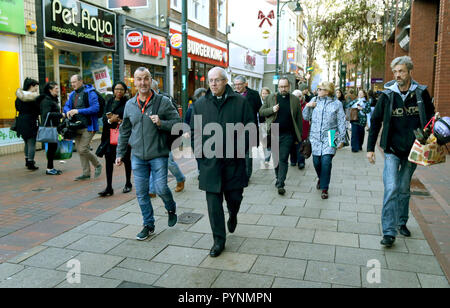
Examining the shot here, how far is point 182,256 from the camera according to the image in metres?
4.16

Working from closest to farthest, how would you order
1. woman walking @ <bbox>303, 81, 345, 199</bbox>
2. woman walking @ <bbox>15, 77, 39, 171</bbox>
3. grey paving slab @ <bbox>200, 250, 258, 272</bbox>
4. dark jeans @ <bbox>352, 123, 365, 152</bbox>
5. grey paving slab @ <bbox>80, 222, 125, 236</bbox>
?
grey paving slab @ <bbox>200, 250, 258, 272</bbox>, grey paving slab @ <bbox>80, 222, 125, 236</bbox>, woman walking @ <bbox>303, 81, 345, 199</bbox>, woman walking @ <bbox>15, 77, 39, 171</bbox>, dark jeans @ <bbox>352, 123, 365, 152</bbox>

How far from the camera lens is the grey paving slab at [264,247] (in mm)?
4258

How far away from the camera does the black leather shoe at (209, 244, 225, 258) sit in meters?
4.16

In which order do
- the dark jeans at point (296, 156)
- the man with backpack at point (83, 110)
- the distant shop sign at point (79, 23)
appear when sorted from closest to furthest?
the man with backpack at point (83, 110)
the dark jeans at point (296, 156)
the distant shop sign at point (79, 23)

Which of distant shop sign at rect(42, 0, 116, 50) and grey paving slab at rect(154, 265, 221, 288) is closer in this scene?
grey paving slab at rect(154, 265, 221, 288)

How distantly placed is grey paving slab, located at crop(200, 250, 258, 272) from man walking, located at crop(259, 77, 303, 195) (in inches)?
115

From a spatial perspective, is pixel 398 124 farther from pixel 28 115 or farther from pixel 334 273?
pixel 28 115

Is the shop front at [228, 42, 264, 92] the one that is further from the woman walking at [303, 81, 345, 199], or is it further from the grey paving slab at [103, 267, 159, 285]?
the grey paving slab at [103, 267, 159, 285]

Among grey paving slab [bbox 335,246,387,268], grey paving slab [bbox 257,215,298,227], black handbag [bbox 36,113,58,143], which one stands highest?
black handbag [bbox 36,113,58,143]

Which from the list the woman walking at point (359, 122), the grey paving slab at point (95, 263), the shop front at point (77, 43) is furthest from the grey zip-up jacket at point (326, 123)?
the shop front at point (77, 43)

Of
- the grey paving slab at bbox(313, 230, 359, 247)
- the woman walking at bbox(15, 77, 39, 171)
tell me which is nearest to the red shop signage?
the woman walking at bbox(15, 77, 39, 171)

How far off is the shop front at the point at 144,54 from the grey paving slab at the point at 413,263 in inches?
448

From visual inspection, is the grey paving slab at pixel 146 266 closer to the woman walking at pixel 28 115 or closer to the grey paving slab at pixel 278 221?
the grey paving slab at pixel 278 221
